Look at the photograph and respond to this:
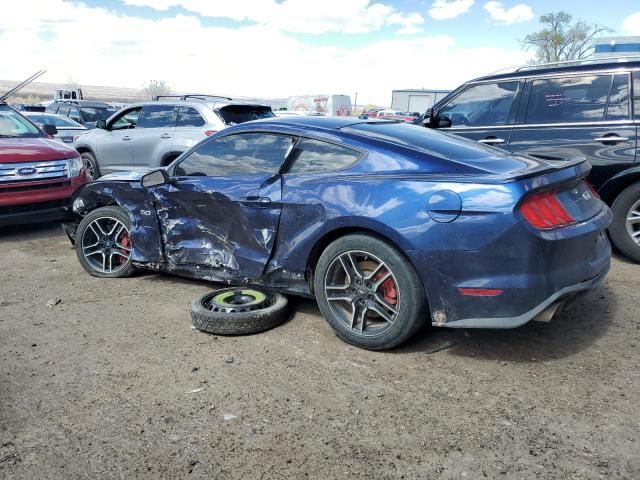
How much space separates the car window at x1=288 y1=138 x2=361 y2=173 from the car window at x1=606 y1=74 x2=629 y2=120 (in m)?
3.40

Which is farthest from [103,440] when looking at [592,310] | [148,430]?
[592,310]

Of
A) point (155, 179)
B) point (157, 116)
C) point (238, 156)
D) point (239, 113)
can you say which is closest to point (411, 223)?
point (238, 156)

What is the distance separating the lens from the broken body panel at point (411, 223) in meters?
3.27

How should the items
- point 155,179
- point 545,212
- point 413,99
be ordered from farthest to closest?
1. point 413,99
2. point 155,179
3. point 545,212

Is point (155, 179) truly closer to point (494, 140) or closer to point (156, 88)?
point (494, 140)

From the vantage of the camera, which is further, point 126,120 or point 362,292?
point 126,120

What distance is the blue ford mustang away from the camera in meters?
3.29

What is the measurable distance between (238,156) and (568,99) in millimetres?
3765

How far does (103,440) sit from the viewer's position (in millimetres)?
2818

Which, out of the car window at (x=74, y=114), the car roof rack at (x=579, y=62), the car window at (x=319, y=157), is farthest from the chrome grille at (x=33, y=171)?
the car window at (x=74, y=114)

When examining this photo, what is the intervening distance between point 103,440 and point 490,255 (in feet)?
7.60

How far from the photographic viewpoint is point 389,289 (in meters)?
3.71

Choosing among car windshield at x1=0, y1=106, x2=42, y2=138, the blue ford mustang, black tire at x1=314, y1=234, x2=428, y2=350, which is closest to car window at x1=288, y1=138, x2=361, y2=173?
the blue ford mustang

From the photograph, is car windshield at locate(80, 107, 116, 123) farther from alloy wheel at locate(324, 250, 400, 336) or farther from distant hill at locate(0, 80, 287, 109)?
alloy wheel at locate(324, 250, 400, 336)
